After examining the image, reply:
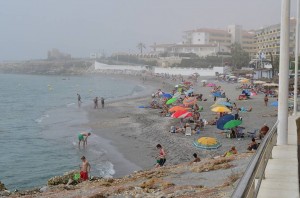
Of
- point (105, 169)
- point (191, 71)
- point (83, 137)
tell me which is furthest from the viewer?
point (191, 71)

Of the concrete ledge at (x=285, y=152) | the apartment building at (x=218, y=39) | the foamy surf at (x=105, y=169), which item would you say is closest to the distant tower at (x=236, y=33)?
the apartment building at (x=218, y=39)

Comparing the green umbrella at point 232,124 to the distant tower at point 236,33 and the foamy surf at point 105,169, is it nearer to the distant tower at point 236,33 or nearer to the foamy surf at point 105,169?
the foamy surf at point 105,169

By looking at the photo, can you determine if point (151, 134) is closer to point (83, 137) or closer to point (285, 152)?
point (83, 137)

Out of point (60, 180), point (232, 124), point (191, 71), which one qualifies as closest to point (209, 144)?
point (232, 124)

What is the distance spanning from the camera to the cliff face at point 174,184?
896cm

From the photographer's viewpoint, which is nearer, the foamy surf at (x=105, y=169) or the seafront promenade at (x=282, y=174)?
the seafront promenade at (x=282, y=174)

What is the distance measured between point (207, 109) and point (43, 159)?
55.4 ft

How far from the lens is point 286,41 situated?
24.6 ft

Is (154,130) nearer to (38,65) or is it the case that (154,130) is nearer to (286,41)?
(286,41)

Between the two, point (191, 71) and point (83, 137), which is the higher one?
point (191, 71)

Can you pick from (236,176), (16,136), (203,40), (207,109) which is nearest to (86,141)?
(16,136)

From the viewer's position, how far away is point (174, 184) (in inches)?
406

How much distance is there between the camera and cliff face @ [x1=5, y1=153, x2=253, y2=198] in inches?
353

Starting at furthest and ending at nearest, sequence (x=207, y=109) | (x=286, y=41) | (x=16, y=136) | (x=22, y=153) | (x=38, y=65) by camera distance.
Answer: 1. (x=38, y=65)
2. (x=207, y=109)
3. (x=16, y=136)
4. (x=22, y=153)
5. (x=286, y=41)
